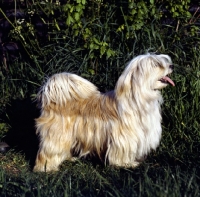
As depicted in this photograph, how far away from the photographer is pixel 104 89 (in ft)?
23.2

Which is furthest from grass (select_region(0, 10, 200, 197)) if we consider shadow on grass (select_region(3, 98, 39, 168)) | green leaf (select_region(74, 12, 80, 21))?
green leaf (select_region(74, 12, 80, 21))

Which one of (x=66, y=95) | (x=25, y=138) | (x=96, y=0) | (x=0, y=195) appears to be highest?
(x=96, y=0)

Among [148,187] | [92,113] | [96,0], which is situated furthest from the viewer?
[96,0]

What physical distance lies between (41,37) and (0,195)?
3626 millimetres

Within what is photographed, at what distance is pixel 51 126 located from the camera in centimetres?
602

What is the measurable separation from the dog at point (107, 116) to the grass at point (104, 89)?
0.63 ft

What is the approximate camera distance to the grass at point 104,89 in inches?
234

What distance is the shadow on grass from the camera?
24.0 feet

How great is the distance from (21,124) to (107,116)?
2006 millimetres

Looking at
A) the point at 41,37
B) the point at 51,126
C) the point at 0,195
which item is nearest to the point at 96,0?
the point at 41,37

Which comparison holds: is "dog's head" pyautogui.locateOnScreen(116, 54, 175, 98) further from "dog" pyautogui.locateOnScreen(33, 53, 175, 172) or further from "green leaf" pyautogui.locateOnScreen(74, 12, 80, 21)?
"green leaf" pyautogui.locateOnScreen(74, 12, 80, 21)

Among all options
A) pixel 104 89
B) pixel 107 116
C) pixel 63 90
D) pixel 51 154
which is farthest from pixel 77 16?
pixel 51 154

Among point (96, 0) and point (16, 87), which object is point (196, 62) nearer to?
point (96, 0)

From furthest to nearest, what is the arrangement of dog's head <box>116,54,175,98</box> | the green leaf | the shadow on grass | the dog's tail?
the shadow on grass < the green leaf < the dog's tail < dog's head <box>116,54,175,98</box>
